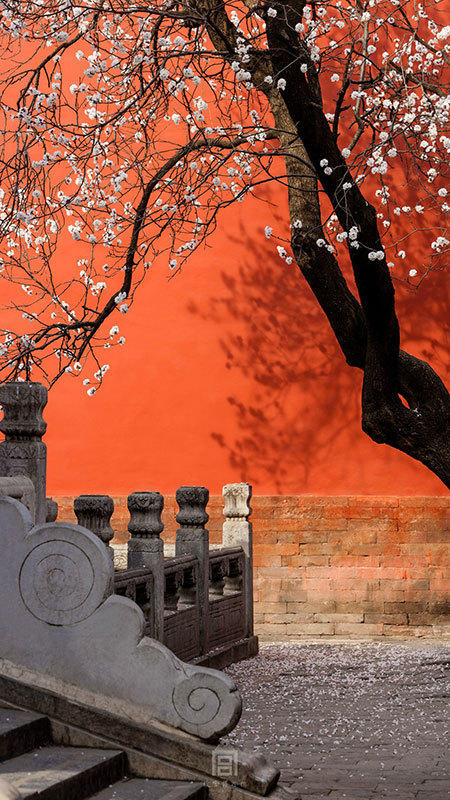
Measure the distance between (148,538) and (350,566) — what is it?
4.75 meters

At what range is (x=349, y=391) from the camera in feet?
41.7

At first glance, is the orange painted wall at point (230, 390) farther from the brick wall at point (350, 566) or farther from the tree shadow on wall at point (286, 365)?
the brick wall at point (350, 566)

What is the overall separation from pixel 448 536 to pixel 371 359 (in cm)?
441

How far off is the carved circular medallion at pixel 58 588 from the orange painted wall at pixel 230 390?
824cm

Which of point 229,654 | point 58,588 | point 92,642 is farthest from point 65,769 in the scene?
point 229,654

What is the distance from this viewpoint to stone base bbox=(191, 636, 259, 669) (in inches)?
374

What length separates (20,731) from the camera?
421cm

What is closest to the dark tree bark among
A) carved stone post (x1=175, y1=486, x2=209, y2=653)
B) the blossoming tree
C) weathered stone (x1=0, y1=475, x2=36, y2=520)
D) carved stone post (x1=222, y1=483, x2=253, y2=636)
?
carved stone post (x1=175, y1=486, x2=209, y2=653)

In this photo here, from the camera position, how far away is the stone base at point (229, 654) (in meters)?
9.49

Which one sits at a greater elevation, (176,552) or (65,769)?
(176,552)

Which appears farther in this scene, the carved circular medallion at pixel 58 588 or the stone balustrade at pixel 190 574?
the stone balustrade at pixel 190 574

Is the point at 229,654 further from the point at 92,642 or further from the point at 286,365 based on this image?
Result: the point at 92,642

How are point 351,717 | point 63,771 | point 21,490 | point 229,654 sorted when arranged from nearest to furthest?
point 63,771
point 21,490
point 351,717
point 229,654

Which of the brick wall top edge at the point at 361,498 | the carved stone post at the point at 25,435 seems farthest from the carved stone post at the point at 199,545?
the carved stone post at the point at 25,435
